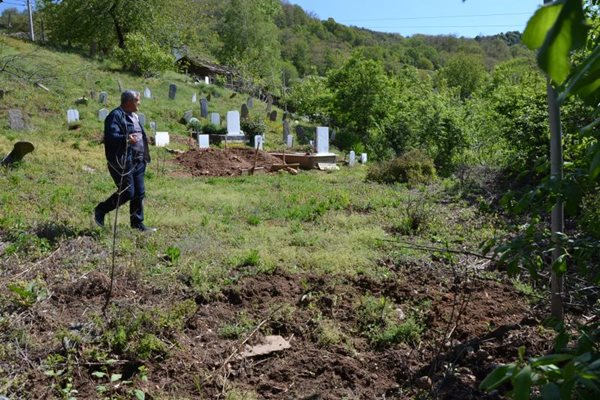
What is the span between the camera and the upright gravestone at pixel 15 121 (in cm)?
1536

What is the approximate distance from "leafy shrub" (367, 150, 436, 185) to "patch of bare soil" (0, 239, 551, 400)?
6.89m

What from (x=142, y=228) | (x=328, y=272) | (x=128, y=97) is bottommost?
(x=328, y=272)

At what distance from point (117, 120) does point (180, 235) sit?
167cm

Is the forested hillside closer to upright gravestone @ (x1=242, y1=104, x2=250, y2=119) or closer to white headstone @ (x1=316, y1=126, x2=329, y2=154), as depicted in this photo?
white headstone @ (x1=316, y1=126, x2=329, y2=154)

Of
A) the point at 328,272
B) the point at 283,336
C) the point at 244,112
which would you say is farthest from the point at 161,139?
the point at 283,336

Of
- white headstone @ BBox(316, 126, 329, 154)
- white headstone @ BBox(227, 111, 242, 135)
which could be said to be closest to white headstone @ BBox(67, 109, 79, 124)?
white headstone @ BBox(227, 111, 242, 135)

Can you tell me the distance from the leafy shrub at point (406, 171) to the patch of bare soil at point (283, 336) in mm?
6888

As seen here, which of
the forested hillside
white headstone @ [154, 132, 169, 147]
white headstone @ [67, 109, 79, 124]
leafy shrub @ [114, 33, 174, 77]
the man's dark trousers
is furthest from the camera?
leafy shrub @ [114, 33, 174, 77]

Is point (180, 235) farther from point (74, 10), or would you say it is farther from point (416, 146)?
point (74, 10)

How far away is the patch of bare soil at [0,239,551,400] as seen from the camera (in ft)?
12.0

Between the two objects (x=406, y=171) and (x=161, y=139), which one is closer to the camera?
(x=406, y=171)

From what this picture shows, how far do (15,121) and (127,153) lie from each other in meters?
11.1

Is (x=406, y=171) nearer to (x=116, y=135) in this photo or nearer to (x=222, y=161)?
(x=222, y=161)

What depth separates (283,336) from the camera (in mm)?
4434
